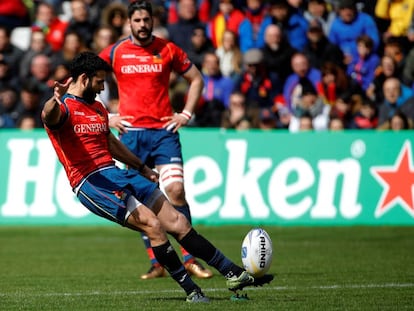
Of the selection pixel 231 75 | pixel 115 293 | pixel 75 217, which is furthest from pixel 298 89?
pixel 115 293

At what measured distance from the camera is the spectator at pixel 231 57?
2170 cm

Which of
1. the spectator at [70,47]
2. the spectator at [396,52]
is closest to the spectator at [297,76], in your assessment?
the spectator at [396,52]

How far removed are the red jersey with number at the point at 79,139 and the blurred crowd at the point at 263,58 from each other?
9.55 m

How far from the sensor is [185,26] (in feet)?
74.5

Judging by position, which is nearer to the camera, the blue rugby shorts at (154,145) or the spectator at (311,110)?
the blue rugby shorts at (154,145)

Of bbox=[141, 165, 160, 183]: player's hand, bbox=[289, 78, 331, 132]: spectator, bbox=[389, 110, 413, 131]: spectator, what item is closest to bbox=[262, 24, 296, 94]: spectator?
bbox=[289, 78, 331, 132]: spectator

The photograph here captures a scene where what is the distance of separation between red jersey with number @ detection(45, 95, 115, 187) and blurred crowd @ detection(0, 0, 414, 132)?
31.3ft

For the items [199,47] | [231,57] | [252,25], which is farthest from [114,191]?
[252,25]

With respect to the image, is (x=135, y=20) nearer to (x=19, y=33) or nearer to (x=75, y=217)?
(x=75, y=217)

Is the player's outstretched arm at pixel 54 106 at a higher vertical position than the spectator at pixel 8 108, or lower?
higher

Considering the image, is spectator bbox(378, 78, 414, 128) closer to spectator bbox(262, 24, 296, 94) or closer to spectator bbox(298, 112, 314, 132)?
spectator bbox(298, 112, 314, 132)

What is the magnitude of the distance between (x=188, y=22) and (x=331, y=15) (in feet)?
9.53

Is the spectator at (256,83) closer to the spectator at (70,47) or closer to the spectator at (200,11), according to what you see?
the spectator at (200,11)

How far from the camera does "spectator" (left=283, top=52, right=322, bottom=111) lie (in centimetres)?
2122
